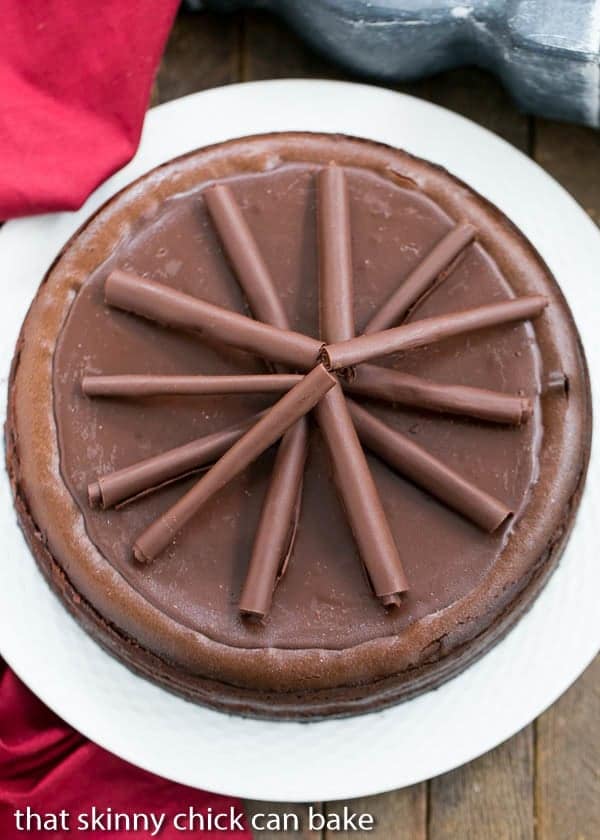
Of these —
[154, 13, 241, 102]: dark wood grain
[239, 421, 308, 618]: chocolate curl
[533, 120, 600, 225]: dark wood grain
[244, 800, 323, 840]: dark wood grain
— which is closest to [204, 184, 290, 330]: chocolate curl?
[239, 421, 308, 618]: chocolate curl

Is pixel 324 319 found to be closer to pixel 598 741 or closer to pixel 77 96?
pixel 77 96

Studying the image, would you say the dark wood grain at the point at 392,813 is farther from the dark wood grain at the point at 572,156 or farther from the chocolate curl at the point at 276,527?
the dark wood grain at the point at 572,156

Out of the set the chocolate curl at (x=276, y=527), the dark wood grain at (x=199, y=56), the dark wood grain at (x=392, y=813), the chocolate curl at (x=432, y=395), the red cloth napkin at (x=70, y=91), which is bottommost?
the dark wood grain at (x=392, y=813)

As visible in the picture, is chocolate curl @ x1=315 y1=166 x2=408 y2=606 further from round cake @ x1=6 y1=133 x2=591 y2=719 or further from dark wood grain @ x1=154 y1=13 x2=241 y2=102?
dark wood grain @ x1=154 y1=13 x2=241 y2=102

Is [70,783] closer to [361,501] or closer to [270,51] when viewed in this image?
[361,501]

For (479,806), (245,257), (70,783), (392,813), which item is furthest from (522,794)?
(245,257)

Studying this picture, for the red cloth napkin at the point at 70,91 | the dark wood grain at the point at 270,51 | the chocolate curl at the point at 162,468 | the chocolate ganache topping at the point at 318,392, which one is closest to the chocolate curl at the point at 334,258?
the chocolate ganache topping at the point at 318,392

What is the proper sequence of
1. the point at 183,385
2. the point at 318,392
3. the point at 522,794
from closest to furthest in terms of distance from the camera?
the point at 318,392 → the point at 183,385 → the point at 522,794
